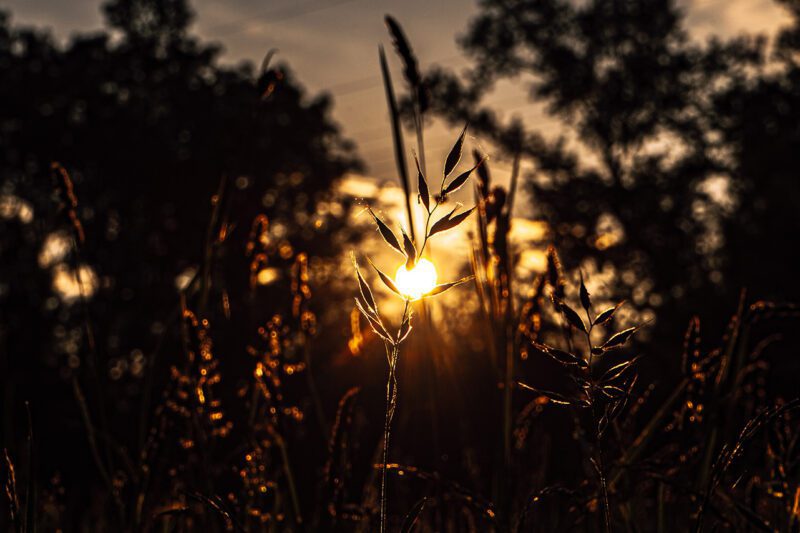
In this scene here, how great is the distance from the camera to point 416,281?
0.75 meters

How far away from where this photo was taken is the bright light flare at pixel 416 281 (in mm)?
743

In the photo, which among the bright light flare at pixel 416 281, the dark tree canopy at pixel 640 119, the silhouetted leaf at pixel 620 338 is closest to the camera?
the bright light flare at pixel 416 281

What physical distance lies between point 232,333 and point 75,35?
79.8 feet

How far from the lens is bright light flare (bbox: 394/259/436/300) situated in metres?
0.74

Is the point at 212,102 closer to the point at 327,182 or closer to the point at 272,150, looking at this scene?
the point at 272,150

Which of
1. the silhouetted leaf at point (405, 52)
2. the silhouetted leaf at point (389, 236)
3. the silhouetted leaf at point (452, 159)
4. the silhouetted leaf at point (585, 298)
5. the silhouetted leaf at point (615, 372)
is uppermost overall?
the silhouetted leaf at point (405, 52)

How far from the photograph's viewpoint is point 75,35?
23062 mm

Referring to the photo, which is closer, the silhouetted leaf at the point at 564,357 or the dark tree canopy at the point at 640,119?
the silhouetted leaf at the point at 564,357

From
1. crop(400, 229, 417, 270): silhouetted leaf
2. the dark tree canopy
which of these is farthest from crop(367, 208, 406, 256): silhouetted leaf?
the dark tree canopy

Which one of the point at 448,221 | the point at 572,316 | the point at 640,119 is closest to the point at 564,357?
the point at 572,316

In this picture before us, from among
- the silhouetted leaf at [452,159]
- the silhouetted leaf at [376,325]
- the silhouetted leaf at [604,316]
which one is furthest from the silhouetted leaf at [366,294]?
the silhouetted leaf at [604,316]

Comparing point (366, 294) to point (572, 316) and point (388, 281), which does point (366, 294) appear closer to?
point (388, 281)

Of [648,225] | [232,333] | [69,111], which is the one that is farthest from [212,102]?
[232,333]

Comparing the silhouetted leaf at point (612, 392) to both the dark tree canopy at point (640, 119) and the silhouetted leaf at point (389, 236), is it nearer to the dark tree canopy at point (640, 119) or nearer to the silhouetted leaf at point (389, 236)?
the silhouetted leaf at point (389, 236)
